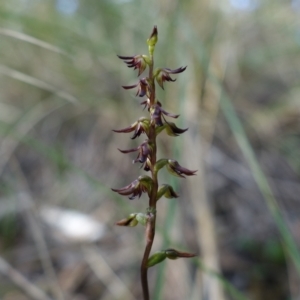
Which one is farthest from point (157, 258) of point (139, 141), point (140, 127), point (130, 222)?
point (139, 141)

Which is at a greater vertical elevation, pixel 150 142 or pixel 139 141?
pixel 139 141

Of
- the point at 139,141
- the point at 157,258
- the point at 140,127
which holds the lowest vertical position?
the point at 157,258

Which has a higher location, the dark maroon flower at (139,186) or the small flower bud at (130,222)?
the dark maroon flower at (139,186)

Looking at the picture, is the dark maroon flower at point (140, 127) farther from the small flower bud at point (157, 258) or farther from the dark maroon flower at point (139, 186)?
the small flower bud at point (157, 258)

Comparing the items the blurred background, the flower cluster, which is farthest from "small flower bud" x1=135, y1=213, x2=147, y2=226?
the blurred background

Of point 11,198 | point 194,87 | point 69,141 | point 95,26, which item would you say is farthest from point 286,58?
point 11,198

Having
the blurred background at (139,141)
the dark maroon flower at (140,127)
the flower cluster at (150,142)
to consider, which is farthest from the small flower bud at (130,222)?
the blurred background at (139,141)

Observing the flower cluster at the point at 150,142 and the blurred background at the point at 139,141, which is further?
the blurred background at the point at 139,141

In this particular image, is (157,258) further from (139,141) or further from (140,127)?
(139,141)

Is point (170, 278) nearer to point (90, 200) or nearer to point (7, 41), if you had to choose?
point (90, 200)
